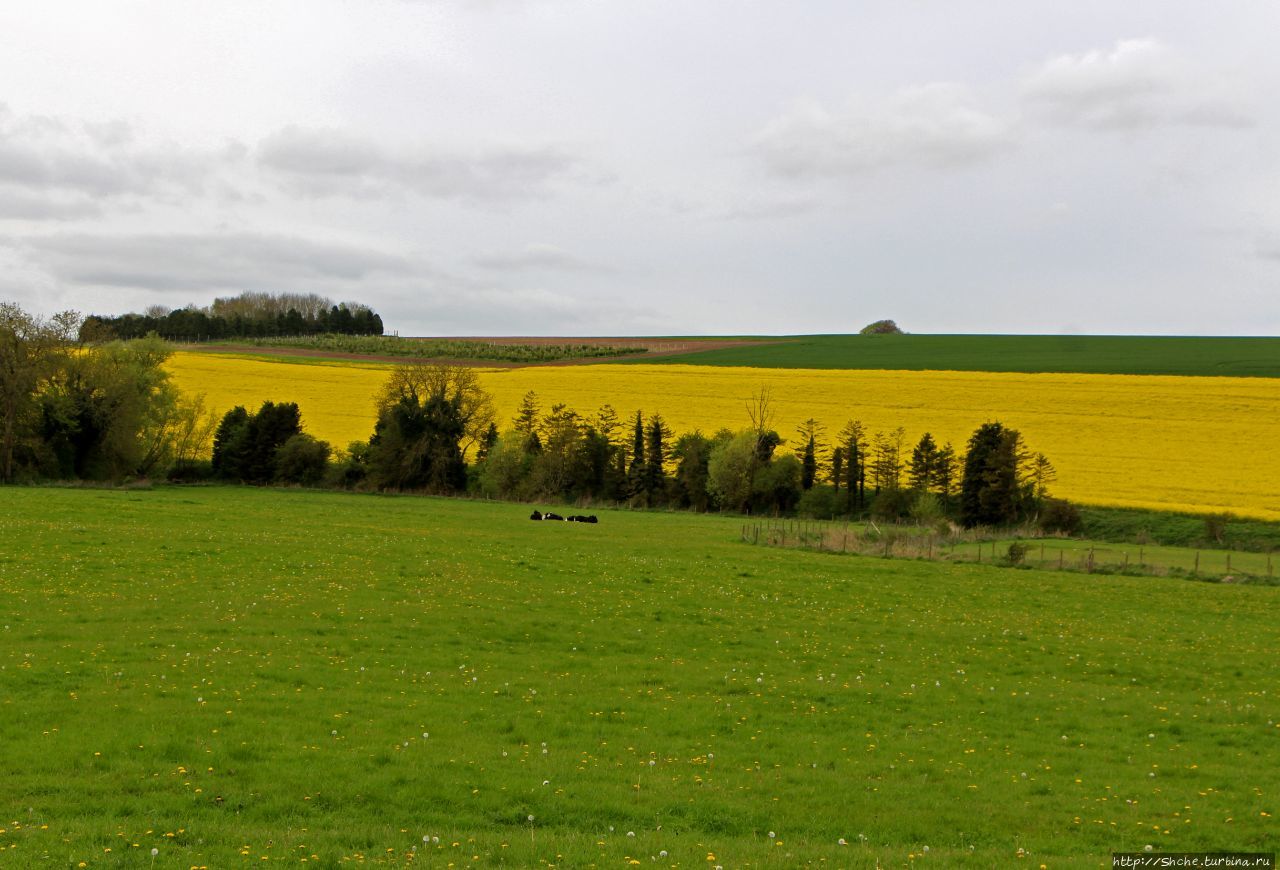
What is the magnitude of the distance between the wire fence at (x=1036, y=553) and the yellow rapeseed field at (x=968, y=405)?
12.5 meters

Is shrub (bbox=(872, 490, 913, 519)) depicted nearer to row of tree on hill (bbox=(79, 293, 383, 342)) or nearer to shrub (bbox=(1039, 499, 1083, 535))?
shrub (bbox=(1039, 499, 1083, 535))

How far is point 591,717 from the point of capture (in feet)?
49.9

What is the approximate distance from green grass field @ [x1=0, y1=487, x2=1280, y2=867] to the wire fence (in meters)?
9.77

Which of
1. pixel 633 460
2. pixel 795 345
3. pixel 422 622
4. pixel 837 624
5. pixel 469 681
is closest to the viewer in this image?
pixel 469 681

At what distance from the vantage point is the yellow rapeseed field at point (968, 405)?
65.2 metres

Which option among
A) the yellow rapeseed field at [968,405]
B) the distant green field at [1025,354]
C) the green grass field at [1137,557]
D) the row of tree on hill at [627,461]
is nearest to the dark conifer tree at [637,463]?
the row of tree on hill at [627,461]

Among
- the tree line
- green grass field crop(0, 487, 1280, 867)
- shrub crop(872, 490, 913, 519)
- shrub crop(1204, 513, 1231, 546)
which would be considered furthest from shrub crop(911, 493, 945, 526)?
green grass field crop(0, 487, 1280, 867)

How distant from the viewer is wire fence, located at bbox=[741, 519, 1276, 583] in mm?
40906

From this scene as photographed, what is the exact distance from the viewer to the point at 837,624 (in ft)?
80.9

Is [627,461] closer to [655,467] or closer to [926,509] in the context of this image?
[655,467]

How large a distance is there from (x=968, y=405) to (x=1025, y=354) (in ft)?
103

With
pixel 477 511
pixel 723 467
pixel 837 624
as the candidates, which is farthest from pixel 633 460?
pixel 837 624

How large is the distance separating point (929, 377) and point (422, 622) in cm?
8535

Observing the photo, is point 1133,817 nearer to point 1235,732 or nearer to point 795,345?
point 1235,732
